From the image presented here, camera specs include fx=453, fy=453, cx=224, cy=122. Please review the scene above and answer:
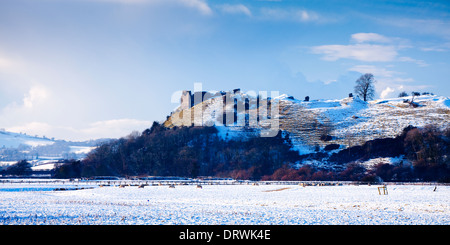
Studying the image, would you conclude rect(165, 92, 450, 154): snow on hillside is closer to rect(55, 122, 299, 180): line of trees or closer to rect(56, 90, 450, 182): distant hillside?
rect(56, 90, 450, 182): distant hillside

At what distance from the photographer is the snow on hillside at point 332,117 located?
14188 centimetres

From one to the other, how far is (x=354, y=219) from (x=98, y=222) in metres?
16.0

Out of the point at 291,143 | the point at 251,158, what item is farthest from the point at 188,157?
the point at 291,143

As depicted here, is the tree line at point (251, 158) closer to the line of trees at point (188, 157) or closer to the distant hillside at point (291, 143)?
the line of trees at point (188, 157)

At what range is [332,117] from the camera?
16138cm

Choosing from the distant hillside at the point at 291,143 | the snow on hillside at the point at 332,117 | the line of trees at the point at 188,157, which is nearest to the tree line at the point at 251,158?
the line of trees at the point at 188,157

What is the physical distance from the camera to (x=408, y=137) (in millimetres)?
126438

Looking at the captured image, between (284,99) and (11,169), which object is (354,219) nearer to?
(11,169)

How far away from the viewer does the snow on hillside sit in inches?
5586

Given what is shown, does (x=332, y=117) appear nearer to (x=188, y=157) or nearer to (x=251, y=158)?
(x=251, y=158)

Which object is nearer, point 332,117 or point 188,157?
point 188,157

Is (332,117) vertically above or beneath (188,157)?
above

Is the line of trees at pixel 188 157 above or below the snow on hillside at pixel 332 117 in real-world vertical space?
below
